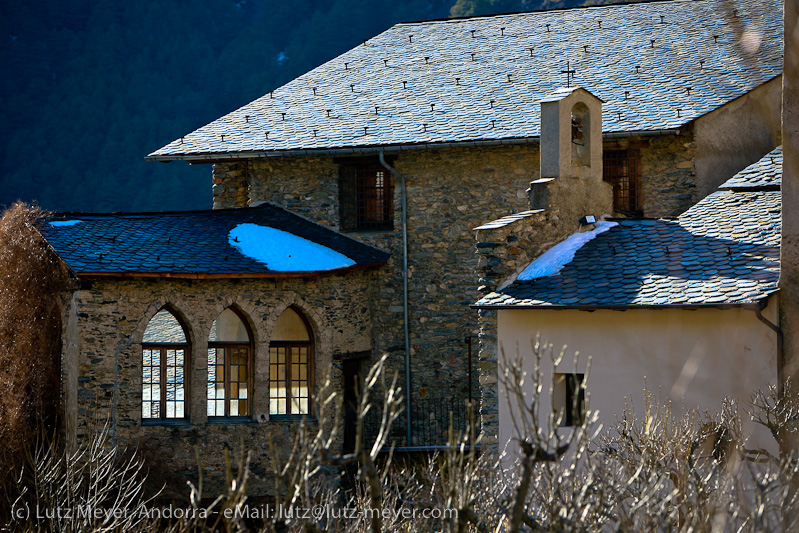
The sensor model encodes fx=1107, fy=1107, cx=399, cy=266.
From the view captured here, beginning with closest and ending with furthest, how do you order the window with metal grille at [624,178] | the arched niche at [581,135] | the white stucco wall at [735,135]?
the arched niche at [581,135] < the white stucco wall at [735,135] < the window with metal grille at [624,178]

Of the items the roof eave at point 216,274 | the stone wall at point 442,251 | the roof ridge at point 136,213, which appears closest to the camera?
the roof eave at point 216,274

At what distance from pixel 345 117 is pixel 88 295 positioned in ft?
21.4

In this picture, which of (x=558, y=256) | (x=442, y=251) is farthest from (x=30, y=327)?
(x=558, y=256)

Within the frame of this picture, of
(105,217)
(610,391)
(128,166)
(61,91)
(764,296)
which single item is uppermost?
(61,91)

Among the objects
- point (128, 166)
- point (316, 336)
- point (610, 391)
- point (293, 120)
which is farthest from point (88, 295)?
point (128, 166)

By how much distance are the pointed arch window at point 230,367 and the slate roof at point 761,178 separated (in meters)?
8.03

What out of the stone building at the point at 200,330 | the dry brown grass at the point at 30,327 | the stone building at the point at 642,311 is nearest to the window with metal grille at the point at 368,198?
the stone building at the point at 200,330

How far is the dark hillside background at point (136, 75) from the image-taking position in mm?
43562

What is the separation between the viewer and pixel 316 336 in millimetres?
18609

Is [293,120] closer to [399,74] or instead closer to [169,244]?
[399,74]

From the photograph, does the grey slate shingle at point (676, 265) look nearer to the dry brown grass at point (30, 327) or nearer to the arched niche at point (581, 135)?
the arched niche at point (581, 135)

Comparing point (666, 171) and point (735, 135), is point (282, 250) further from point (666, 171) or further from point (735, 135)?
point (735, 135)

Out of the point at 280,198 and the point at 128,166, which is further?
the point at 128,166

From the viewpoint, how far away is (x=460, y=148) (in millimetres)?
19578
